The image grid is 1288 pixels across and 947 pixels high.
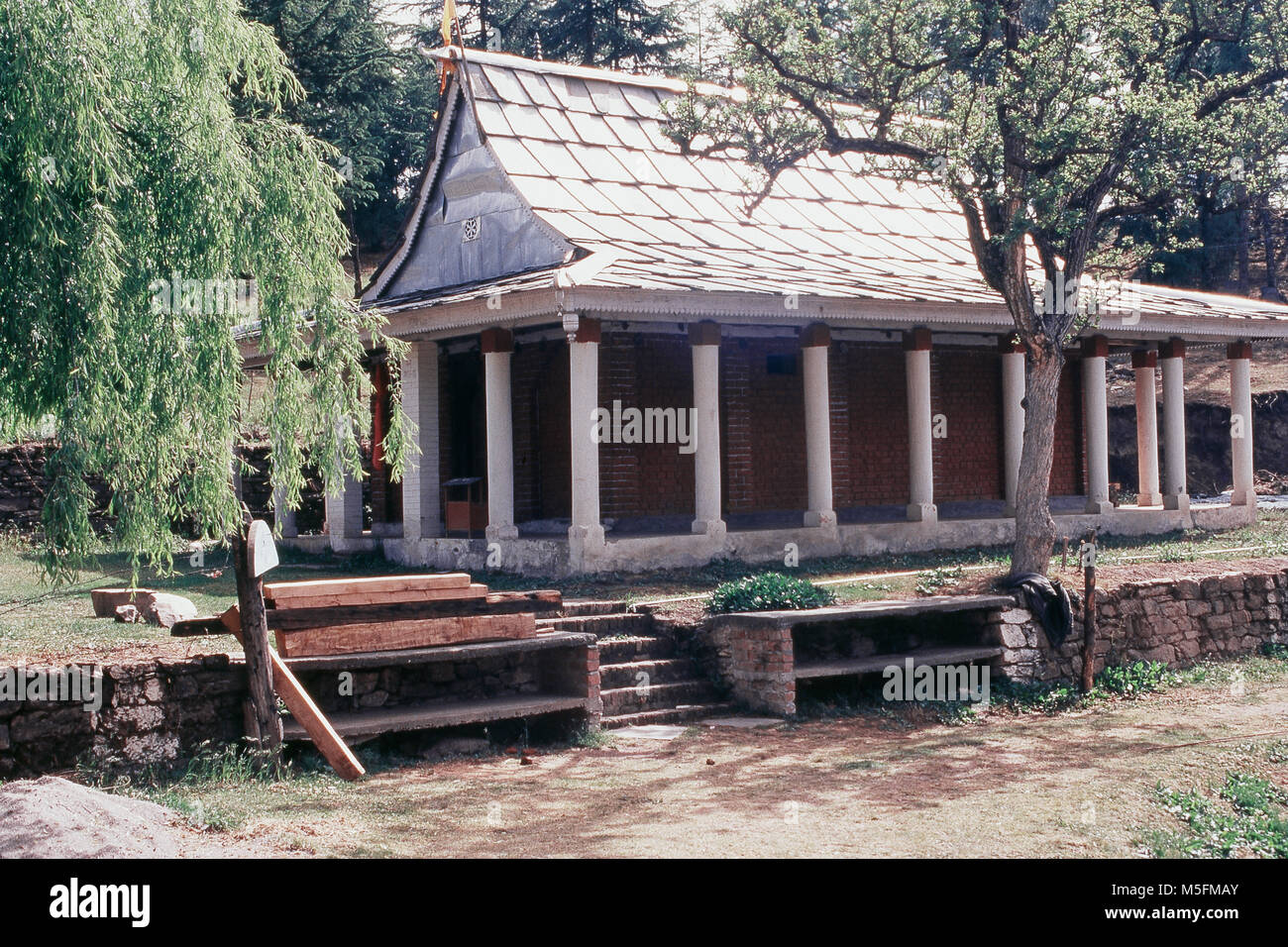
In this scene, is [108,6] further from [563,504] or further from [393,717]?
[563,504]

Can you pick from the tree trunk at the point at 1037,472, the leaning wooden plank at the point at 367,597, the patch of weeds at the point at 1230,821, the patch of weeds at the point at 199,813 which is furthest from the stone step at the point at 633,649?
the patch of weeds at the point at 1230,821

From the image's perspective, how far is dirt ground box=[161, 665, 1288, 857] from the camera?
7.55 m

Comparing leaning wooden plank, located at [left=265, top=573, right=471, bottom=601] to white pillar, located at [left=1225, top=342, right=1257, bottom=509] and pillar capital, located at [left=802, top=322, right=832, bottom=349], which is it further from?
white pillar, located at [left=1225, top=342, right=1257, bottom=509]

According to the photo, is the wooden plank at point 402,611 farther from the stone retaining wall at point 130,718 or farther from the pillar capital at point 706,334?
the pillar capital at point 706,334

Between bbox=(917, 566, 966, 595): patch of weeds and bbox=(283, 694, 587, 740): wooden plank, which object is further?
bbox=(917, 566, 966, 595): patch of weeds

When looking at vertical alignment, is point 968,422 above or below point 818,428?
above

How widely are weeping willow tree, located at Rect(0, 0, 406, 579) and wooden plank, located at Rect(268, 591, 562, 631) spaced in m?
1.04

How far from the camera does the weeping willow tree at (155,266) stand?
7578mm

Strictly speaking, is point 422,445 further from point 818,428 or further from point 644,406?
point 818,428

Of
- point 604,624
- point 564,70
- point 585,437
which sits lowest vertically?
point 604,624

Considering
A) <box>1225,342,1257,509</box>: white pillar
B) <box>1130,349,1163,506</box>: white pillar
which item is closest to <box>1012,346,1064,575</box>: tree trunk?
<box>1130,349,1163,506</box>: white pillar

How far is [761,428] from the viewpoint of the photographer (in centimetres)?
1861

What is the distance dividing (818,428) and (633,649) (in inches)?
229

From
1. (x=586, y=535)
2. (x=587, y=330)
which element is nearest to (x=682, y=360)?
(x=587, y=330)
